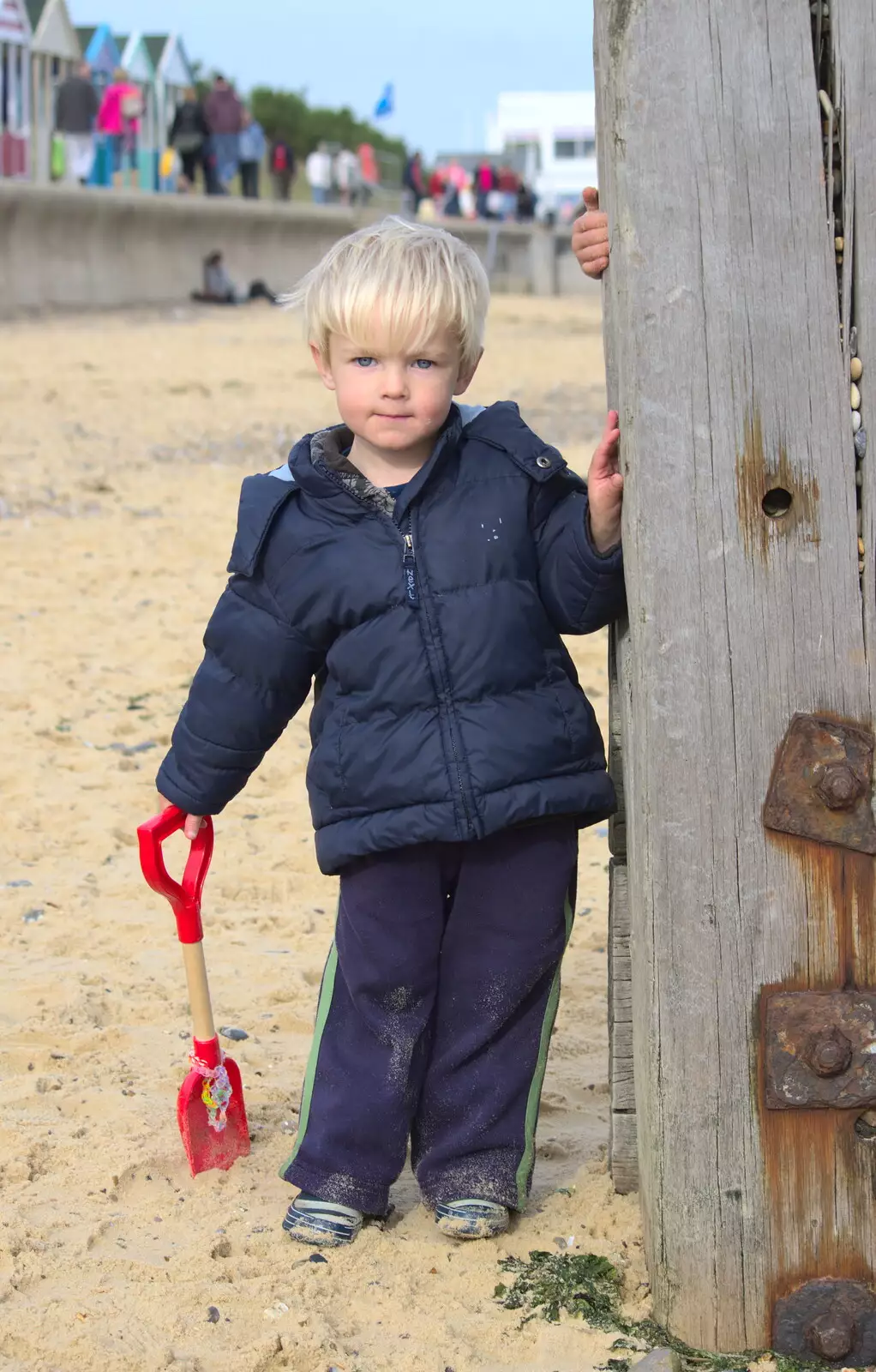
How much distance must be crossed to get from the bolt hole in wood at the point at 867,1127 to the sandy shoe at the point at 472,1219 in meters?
0.75

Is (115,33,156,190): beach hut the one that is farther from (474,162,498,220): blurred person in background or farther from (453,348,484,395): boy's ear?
(453,348,484,395): boy's ear

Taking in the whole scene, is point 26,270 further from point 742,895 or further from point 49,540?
point 742,895

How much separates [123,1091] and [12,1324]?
2.95 ft

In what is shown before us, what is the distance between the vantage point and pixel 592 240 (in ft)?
8.65

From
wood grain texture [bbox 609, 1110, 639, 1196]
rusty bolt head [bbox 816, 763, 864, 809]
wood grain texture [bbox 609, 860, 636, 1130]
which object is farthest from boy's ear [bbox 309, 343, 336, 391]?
wood grain texture [bbox 609, 1110, 639, 1196]

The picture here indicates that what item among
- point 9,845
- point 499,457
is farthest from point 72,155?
point 499,457

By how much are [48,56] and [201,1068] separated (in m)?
33.5

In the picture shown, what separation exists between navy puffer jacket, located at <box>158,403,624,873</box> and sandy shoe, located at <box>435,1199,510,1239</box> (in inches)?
24.9

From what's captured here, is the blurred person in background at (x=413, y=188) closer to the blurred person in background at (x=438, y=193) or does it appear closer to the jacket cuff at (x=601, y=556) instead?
the blurred person in background at (x=438, y=193)

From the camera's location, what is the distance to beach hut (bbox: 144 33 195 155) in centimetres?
4138

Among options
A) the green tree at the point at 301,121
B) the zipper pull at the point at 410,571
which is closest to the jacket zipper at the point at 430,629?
the zipper pull at the point at 410,571

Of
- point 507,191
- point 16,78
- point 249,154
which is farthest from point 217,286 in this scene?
point 507,191

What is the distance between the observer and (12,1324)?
2678 millimetres

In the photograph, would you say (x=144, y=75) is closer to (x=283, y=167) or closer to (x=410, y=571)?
(x=283, y=167)
